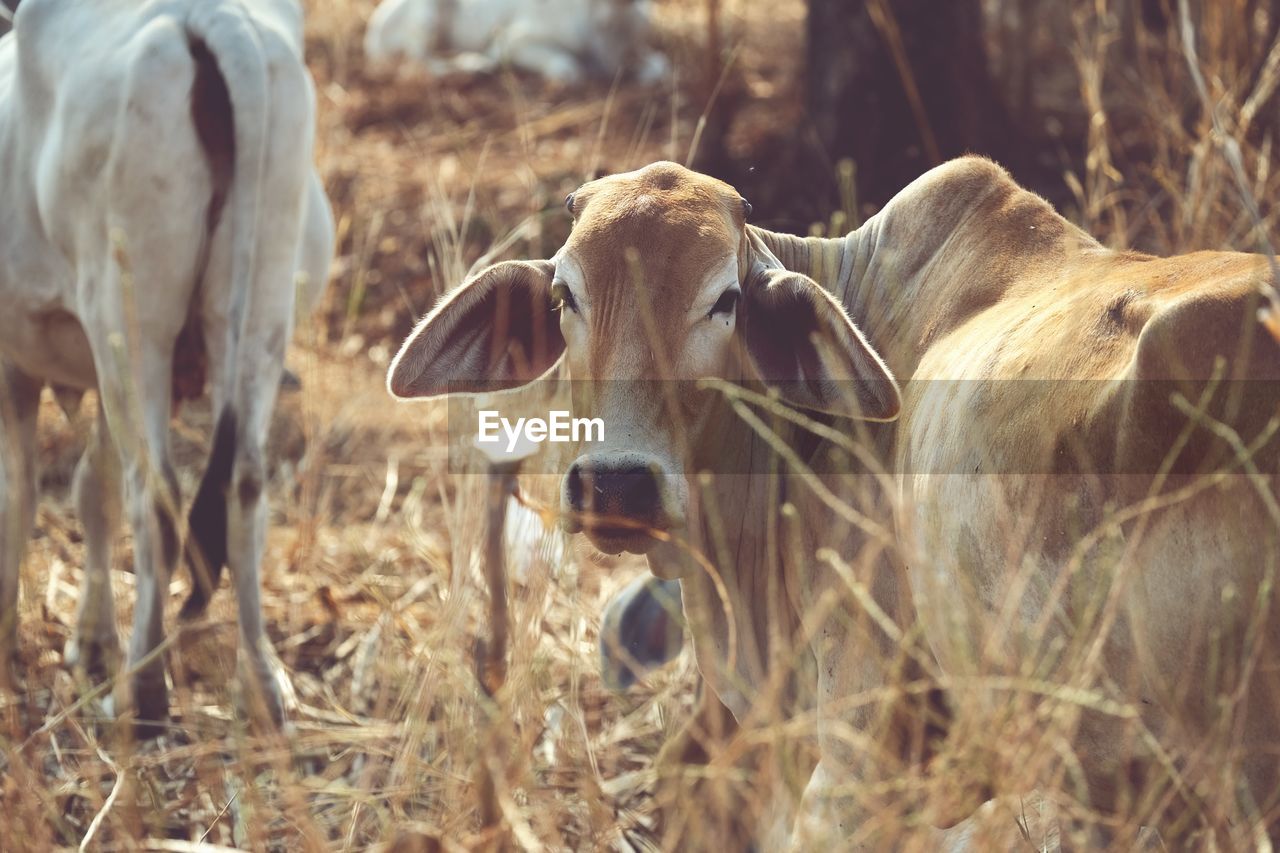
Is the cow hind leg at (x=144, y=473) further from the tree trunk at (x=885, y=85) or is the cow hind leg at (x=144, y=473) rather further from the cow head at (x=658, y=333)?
the tree trunk at (x=885, y=85)

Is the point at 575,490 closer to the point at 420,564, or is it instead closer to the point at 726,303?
the point at 726,303

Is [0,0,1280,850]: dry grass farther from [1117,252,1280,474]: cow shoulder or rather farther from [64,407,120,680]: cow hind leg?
[1117,252,1280,474]: cow shoulder

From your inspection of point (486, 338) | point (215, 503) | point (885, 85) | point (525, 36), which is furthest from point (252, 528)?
point (525, 36)

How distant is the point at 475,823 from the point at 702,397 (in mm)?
862

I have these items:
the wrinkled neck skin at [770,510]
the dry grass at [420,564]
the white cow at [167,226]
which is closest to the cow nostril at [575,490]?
the dry grass at [420,564]

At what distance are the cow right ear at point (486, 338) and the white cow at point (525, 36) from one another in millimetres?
→ 6428

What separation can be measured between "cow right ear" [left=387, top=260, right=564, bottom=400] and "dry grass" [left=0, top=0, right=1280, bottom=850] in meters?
0.36

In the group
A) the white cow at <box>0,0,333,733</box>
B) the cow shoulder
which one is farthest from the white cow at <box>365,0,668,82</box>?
the cow shoulder

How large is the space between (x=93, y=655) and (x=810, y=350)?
261 cm

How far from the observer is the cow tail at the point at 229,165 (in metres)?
4.00

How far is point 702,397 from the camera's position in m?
2.96

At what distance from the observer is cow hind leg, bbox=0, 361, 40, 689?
4.37 metres

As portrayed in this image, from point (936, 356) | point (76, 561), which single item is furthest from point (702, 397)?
point (76, 561)

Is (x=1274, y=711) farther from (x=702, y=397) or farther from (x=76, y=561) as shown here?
(x=76, y=561)
